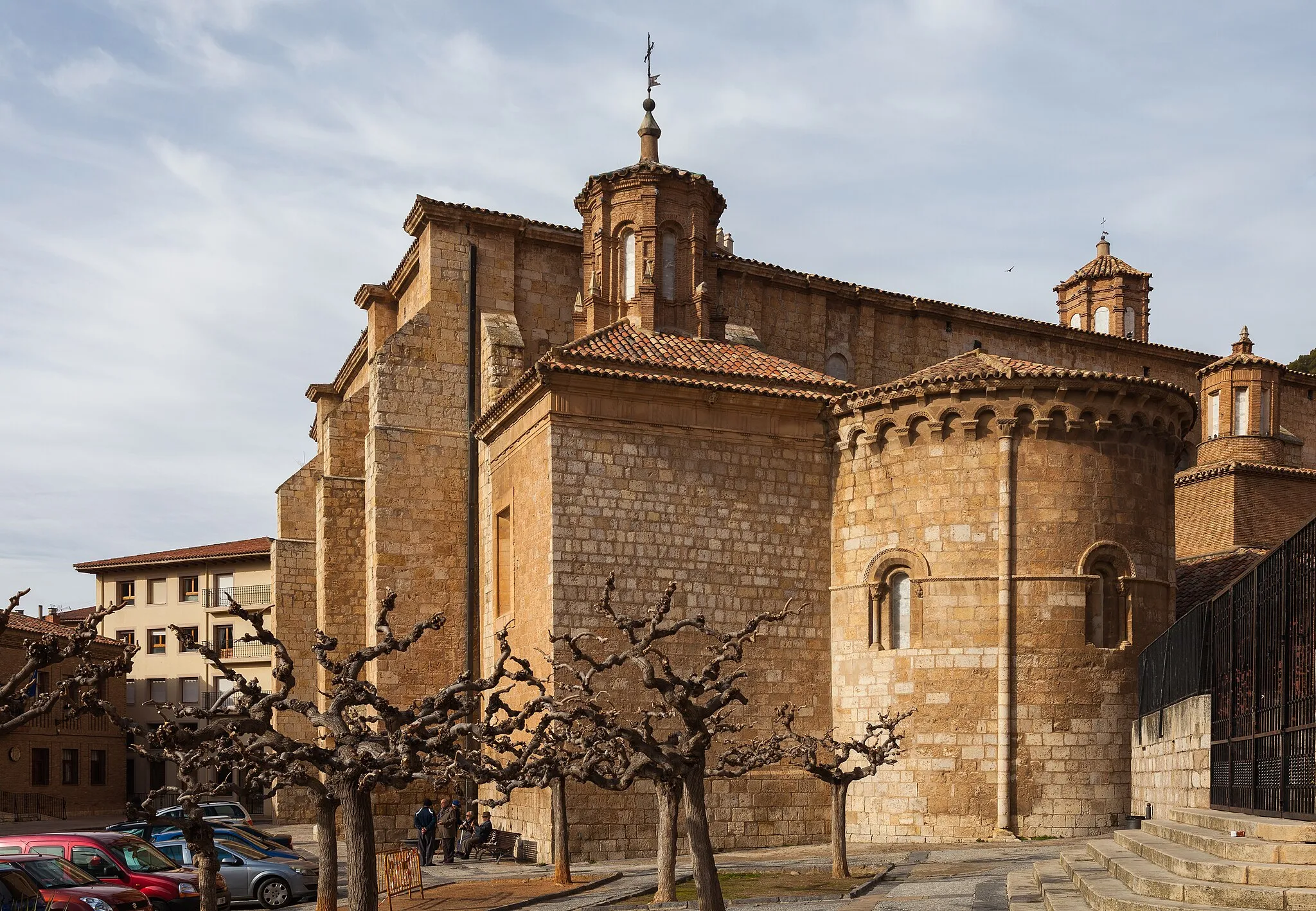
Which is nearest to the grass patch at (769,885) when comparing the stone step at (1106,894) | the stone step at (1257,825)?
the stone step at (1106,894)

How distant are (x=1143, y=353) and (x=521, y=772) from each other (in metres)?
25.7

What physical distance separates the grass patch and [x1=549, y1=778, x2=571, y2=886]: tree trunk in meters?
1.83

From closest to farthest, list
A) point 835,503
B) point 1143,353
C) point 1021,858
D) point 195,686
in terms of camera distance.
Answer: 1. point 1021,858
2. point 835,503
3. point 1143,353
4. point 195,686

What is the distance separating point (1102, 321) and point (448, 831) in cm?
2434

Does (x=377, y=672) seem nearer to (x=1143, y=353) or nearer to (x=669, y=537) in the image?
(x=669, y=537)

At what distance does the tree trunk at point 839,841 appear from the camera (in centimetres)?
1794

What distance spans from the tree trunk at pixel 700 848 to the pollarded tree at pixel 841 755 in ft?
15.3

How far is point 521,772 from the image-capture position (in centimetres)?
1395

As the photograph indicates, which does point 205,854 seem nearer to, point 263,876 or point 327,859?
point 327,859

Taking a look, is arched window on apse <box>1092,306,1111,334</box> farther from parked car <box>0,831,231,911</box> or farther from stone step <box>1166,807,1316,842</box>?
parked car <box>0,831,231,911</box>

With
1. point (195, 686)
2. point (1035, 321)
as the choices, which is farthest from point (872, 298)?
point (195, 686)

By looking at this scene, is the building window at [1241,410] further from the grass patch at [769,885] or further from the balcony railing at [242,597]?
the balcony railing at [242,597]

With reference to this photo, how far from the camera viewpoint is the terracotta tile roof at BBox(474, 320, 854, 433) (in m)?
22.5

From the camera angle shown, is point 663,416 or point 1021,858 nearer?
point 1021,858
